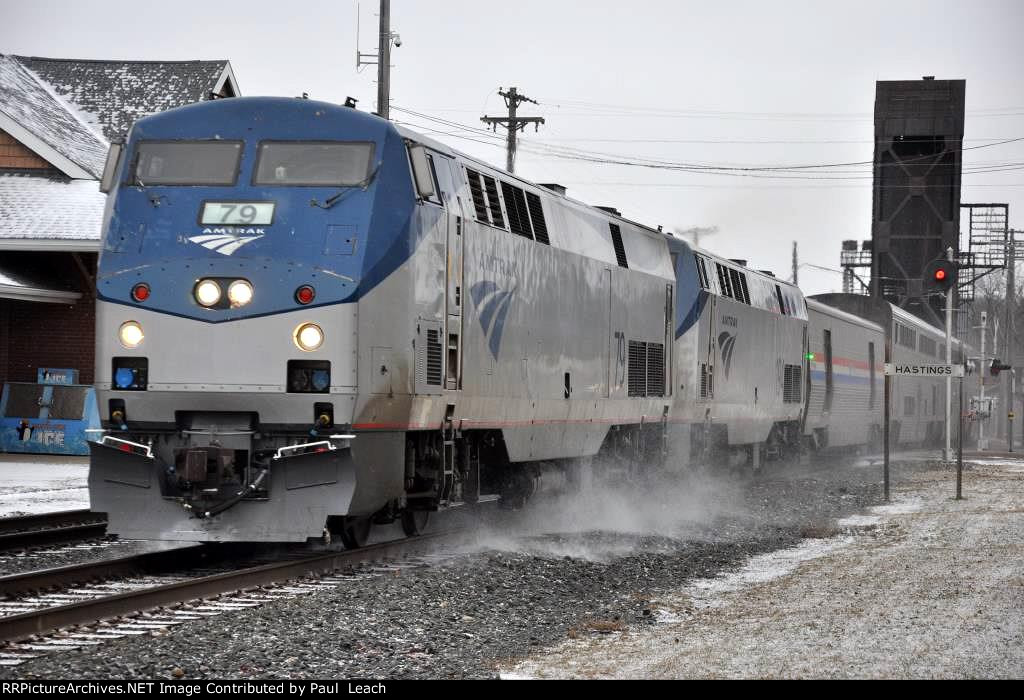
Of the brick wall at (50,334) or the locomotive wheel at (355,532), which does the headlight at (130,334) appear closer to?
the locomotive wheel at (355,532)

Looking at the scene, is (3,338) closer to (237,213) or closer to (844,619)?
(237,213)

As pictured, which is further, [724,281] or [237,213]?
[724,281]

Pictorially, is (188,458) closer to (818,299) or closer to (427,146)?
(427,146)

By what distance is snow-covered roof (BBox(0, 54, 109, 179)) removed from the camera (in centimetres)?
2834

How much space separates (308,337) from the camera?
10703 mm

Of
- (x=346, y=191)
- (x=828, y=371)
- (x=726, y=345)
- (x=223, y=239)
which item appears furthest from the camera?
(x=828, y=371)

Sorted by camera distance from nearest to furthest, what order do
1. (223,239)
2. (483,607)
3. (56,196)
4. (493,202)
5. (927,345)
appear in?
1. (483,607)
2. (223,239)
3. (493,202)
4. (56,196)
5. (927,345)

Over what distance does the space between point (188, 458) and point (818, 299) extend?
31023 mm

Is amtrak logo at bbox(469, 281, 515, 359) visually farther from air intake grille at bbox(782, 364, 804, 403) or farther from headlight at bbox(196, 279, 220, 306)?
air intake grille at bbox(782, 364, 804, 403)

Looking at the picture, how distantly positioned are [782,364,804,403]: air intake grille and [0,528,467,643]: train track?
51.4 feet

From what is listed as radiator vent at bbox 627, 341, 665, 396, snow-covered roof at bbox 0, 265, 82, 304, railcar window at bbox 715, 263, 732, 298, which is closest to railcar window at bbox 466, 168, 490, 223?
radiator vent at bbox 627, 341, 665, 396

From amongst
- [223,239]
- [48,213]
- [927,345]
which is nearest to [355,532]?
[223,239]

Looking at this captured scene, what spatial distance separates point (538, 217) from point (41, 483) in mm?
9925

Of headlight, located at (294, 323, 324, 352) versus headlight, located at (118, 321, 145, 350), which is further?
headlight, located at (118, 321, 145, 350)
